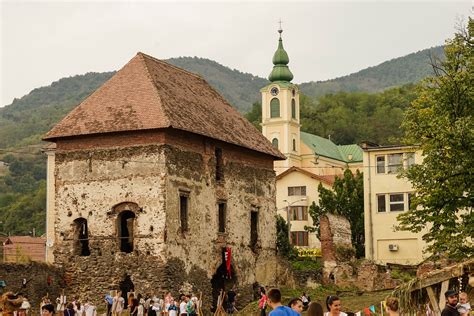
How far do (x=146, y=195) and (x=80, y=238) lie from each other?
431 cm

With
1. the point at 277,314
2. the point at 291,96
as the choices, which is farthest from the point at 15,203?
the point at 277,314

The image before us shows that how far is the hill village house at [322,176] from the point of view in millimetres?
65500

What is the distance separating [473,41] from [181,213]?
15.9m

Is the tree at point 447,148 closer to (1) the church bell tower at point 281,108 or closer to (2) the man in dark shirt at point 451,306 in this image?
(2) the man in dark shirt at point 451,306

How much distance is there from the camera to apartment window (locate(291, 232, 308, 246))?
8350cm

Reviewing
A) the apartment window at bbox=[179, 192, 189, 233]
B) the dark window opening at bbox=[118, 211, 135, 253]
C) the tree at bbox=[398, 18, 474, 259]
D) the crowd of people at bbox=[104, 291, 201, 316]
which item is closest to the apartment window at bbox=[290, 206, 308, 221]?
the apartment window at bbox=[179, 192, 189, 233]

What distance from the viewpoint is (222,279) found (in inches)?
1998

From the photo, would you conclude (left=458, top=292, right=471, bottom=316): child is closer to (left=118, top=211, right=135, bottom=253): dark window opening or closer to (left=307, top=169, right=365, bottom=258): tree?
(left=118, top=211, right=135, bottom=253): dark window opening

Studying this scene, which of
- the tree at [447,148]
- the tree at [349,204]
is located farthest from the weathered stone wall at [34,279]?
the tree at [349,204]

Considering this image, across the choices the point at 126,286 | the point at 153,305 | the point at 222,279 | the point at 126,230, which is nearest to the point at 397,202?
the point at 222,279

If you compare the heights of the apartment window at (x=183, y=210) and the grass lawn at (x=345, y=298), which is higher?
the apartment window at (x=183, y=210)

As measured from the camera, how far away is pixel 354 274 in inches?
2258

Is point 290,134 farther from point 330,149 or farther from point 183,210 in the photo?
point 183,210

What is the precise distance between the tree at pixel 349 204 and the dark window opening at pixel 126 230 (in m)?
24.4
